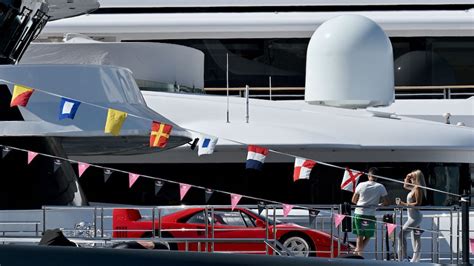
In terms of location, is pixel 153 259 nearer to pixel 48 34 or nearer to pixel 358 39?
pixel 358 39

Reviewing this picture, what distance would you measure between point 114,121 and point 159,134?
0.54 meters

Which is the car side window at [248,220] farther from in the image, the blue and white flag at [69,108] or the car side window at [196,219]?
the blue and white flag at [69,108]

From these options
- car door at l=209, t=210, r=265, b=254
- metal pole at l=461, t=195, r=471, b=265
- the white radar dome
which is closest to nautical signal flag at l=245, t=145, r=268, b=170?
car door at l=209, t=210, r=265, b=254

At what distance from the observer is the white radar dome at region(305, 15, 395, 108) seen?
20344mm

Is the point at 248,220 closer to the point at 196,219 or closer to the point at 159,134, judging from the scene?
the point at 196,219

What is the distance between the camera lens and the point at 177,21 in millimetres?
27203

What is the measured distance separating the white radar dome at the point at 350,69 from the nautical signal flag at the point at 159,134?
692cm

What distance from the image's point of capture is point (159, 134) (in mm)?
13781

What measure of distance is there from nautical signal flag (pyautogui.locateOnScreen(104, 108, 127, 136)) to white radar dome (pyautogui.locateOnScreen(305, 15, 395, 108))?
7323mm

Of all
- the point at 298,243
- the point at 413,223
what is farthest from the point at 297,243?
the point at 413,223

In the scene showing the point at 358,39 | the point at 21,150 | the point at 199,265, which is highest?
the point at 358,39

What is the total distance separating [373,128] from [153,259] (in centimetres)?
1101

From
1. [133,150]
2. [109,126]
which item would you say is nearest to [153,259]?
[109,126]

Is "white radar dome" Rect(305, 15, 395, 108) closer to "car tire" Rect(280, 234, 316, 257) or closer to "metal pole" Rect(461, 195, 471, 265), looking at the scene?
"car tire" Rect(280, 234, 316, 257)
